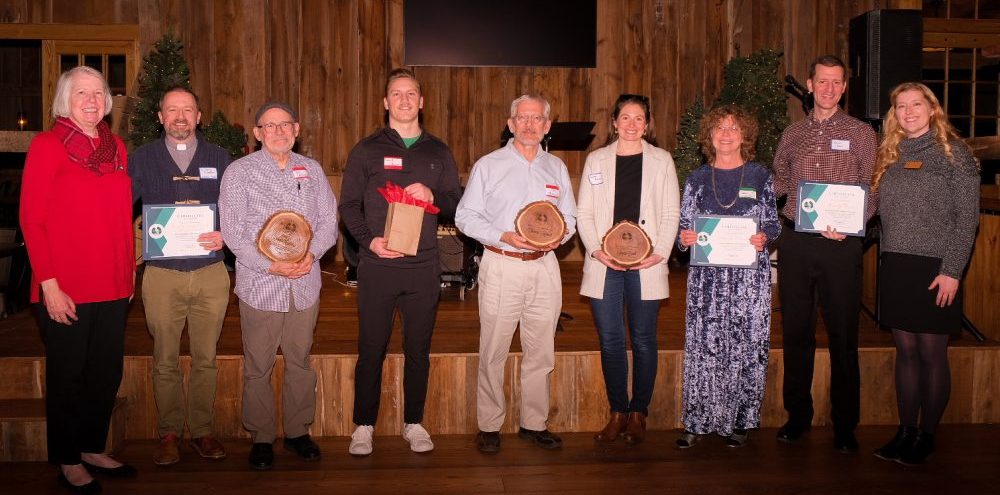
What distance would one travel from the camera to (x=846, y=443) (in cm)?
375

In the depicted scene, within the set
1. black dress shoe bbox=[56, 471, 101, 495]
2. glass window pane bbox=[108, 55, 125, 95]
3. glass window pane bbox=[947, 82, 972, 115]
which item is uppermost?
glass window pane bbox=[108, 55, 125, 95]

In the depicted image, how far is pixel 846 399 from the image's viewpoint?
370 cm

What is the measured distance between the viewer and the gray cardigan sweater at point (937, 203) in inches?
133

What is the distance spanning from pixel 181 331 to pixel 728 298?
2465mm

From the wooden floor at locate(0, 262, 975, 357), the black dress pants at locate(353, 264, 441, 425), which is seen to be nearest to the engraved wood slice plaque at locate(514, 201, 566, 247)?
the black dress pants at locate(353, 264, 441, 425)

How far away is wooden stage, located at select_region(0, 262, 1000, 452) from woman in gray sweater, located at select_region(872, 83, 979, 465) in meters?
0.64

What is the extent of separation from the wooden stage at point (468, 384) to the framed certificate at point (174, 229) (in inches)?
31.9

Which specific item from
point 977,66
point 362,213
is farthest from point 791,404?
point 977,66

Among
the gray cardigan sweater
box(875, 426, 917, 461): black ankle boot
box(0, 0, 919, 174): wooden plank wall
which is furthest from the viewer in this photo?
box(0, 0, 919, 174): wooden plank wall

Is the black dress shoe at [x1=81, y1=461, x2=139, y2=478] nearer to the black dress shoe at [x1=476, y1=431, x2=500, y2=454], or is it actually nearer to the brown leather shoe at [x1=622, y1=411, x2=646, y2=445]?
the black dress shoe at [x1=476, y1=431, x2=500, y2=454]

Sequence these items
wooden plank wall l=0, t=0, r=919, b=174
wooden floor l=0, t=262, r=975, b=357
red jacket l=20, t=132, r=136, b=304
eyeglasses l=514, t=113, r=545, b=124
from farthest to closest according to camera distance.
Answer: wooden plank wall l=0, t=0, r=919, b=174 → wooden floor l=0, t=262, r=975, b=357 → eyeglasses l=514, t=113, r=545, b=124 → red jacket l=20, t=132, r=136, b=304

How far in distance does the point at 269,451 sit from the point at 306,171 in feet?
4.09

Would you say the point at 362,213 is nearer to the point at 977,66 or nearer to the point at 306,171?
the point at 306,171

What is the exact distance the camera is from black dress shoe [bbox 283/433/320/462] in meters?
3.60
